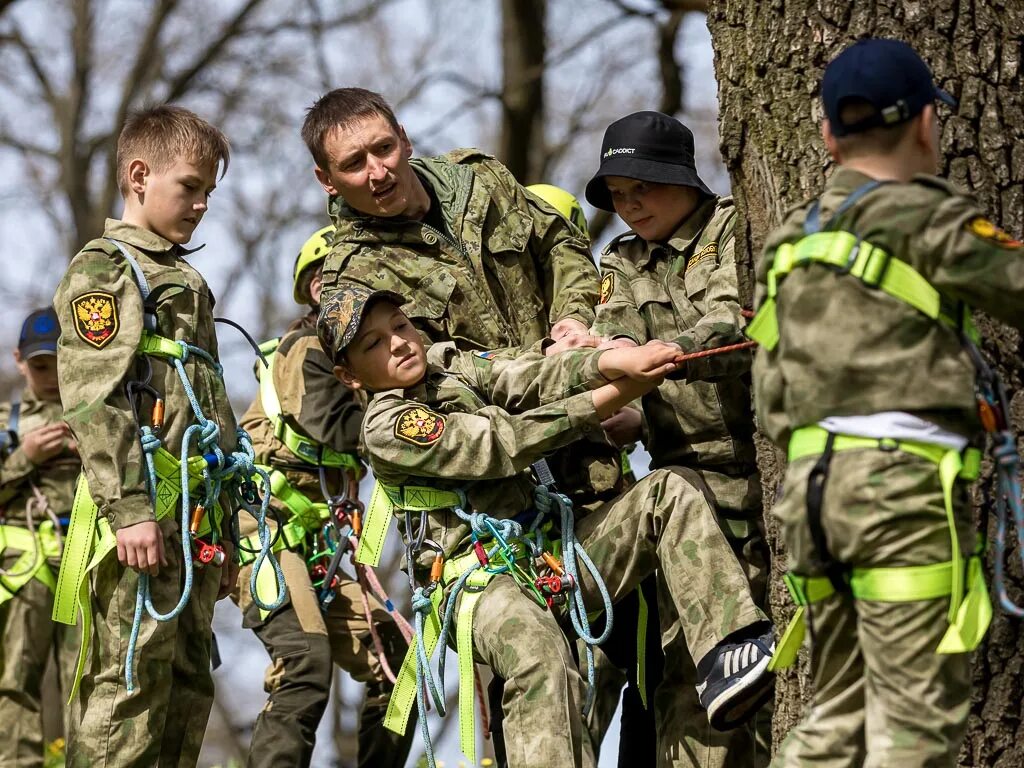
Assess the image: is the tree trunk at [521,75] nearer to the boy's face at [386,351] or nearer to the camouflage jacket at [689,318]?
the camouflage jacket at [689,318]

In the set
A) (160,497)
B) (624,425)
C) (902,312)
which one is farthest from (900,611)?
(160,497)

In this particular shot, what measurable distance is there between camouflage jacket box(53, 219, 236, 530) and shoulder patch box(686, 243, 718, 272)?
1.80 meters

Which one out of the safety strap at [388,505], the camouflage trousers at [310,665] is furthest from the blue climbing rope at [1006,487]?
the camouflage trousers at [310,665]

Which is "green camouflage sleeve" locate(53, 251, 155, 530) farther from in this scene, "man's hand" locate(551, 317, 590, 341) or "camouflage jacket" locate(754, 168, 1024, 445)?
"camouflage jacket" locate(754, 168, 1024, 445)

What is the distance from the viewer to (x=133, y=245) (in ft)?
18.3

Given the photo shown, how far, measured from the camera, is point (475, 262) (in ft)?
19.6

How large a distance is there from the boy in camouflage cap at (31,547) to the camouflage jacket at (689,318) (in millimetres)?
3696

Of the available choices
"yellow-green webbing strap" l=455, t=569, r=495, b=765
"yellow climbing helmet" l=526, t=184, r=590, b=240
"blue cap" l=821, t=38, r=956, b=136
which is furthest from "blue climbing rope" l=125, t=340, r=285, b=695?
"blue cap" l=821, t=38, r=956, b=136

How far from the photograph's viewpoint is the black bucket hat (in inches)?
219

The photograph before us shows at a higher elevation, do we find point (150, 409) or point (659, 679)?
point (150, 409)

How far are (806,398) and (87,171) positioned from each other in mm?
15833

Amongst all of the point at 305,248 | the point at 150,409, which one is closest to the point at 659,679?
the point at 150,409

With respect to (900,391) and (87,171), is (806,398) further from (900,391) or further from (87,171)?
(87,171)

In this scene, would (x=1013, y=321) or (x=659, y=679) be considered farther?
(x=659, y=679)
